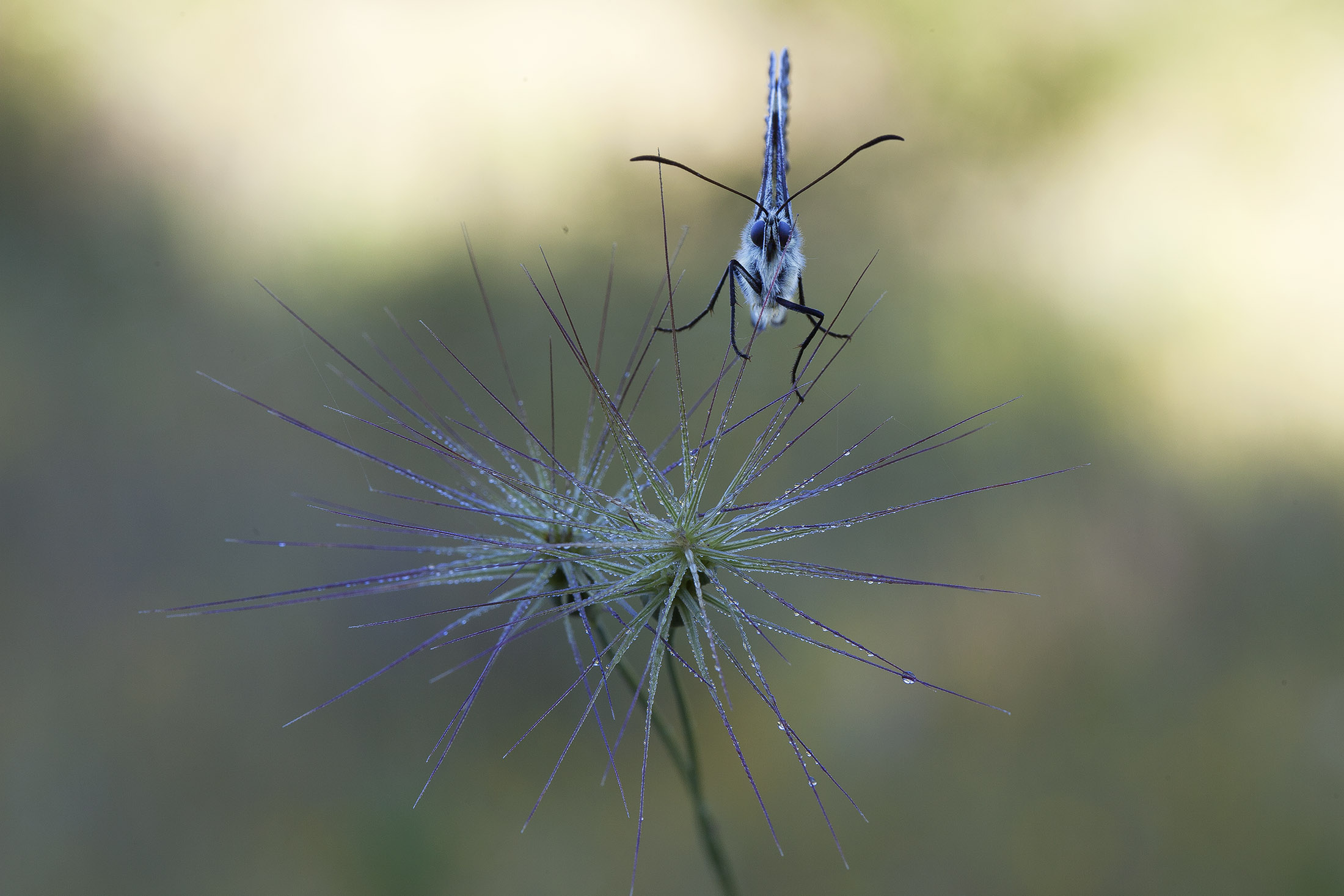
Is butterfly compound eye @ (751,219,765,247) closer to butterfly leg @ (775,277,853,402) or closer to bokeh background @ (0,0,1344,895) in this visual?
butterfly leg @ (775,277,853,402)

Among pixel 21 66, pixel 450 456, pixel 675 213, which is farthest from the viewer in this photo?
pixel 21 66

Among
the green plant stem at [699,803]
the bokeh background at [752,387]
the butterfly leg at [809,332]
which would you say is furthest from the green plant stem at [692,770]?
the bokeh background at [752,387]

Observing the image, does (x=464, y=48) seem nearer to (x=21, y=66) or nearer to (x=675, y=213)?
(x=675, y=213)

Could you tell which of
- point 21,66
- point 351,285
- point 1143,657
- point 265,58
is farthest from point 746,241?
point 21,66

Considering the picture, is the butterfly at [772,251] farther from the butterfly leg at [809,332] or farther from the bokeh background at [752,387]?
the bokeh background at [752,387]

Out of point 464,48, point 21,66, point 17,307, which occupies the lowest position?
point 17,307

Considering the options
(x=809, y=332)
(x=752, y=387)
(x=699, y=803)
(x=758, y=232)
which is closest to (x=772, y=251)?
(x=758, y=232)

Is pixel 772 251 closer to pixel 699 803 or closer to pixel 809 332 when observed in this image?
pixel 809 332
